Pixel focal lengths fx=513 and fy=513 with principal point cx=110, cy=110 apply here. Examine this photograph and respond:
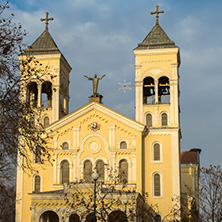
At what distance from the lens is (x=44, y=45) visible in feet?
161

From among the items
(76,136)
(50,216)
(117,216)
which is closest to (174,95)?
(76,136)

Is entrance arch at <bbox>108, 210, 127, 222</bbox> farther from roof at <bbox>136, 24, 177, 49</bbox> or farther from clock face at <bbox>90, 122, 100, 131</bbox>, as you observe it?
roof at <bbox>136, 24, 177, 49</bbox>

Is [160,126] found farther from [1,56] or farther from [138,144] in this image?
[1,56]

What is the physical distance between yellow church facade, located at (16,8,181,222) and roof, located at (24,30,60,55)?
3405 mm

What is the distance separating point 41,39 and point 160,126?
14.7 m

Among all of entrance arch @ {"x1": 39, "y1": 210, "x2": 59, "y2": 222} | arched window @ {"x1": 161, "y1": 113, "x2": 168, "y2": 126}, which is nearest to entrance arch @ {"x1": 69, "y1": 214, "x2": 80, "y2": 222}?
entrance arch @ {"x1": 39, "y1": 210, "x2": 59, "y2": 222}

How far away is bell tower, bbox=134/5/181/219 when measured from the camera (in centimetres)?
4347

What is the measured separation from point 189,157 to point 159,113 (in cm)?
2654

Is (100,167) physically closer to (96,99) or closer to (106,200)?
(106,200)

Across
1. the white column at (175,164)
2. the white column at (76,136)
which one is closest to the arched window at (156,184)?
the white column at (175,164)

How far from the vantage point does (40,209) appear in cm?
4003

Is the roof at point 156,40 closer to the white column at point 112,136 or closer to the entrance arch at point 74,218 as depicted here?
the white column at point 112,136

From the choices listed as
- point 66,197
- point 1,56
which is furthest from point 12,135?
point 66,197

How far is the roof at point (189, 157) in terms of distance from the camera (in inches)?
2726
